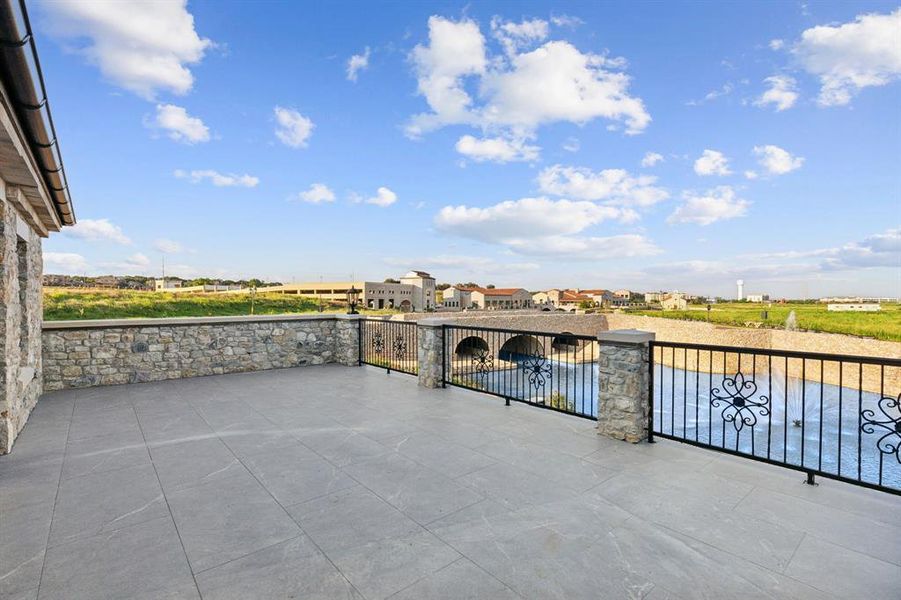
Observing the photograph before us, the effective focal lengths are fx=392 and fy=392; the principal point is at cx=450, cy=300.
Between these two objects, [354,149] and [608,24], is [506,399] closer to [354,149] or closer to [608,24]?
[608,24]

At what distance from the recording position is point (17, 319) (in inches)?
185

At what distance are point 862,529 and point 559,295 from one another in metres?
83.6

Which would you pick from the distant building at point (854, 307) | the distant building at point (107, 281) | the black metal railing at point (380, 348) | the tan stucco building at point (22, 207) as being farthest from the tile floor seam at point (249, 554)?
the distant building at point (854, 307)

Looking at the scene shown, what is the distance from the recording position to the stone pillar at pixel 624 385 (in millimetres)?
4082

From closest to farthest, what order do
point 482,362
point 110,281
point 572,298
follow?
point 482,362, point 110,281, point 572,298

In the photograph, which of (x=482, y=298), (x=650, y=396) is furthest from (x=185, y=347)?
(x=482, y=298)

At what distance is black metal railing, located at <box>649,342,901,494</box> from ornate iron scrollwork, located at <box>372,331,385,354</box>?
535 cm

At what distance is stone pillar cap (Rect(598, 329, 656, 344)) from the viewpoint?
405 centimetres

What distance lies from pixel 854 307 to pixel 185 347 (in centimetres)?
5690

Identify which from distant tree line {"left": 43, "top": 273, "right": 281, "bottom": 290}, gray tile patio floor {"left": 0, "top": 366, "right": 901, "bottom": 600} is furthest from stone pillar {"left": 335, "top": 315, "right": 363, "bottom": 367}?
distant tree line {"left": 43, "top": 273, "right": 281, "bottom": 290}

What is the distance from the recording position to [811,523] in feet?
8.36

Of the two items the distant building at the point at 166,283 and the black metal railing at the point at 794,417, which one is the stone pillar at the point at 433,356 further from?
the distant building at the point at 166,283

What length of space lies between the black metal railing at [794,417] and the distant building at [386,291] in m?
43.9

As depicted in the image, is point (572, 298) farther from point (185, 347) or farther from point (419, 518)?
point (419, 518)
